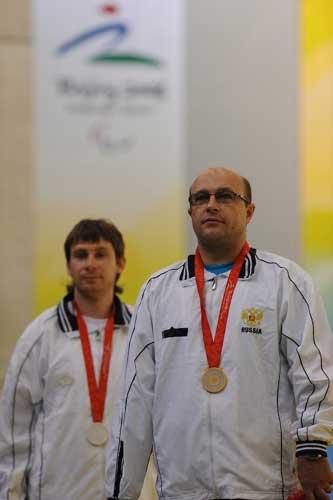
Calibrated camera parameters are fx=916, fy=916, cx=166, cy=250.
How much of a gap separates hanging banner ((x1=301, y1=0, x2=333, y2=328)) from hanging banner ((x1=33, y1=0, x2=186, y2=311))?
1.08 meters

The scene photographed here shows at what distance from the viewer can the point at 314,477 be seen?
392 cm

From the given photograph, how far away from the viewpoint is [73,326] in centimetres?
581

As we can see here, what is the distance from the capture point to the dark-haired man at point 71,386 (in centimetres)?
550

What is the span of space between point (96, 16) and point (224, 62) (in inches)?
47.4

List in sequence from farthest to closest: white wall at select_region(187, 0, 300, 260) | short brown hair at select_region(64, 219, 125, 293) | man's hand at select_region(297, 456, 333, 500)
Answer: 1. white wall at select_region(187, 0, 300, 260)
2. short brown hair at select_region(64, 219, 125, 293)
3. man's hand at select_region(297, 456, 333, 500)

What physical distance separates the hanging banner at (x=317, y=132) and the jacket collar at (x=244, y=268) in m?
3.40

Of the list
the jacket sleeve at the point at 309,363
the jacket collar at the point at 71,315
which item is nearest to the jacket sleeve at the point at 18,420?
→ the jacket collar at the point at 71,315

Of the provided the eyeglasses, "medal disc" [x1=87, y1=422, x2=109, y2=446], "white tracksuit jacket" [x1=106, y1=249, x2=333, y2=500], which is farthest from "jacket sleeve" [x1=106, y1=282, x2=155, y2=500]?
"medal disc" [x1=87, y1=422, x2=109, y2=446]

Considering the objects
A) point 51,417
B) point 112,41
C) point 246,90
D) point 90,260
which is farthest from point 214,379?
point 112,41

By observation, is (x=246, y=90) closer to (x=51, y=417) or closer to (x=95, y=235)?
(x=95, y=235)

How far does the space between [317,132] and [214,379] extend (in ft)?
14.1

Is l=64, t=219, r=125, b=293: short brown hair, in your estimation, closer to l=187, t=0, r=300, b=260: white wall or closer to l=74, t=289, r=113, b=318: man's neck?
l=74, t=289, r=113, b=318: man's neck

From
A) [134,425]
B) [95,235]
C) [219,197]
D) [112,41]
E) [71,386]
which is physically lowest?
[71,386]

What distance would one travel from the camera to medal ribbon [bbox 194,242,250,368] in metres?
4.17
